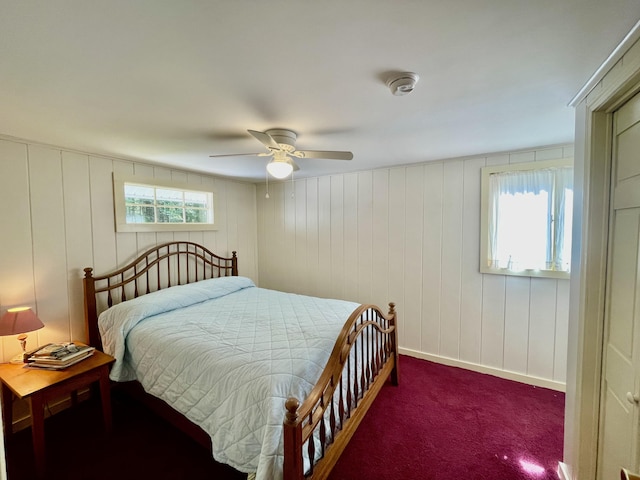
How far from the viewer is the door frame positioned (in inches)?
55.0

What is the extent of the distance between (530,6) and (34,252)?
3.43 m

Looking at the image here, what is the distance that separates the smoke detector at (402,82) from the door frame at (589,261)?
0.87 meters

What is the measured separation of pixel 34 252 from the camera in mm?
2242

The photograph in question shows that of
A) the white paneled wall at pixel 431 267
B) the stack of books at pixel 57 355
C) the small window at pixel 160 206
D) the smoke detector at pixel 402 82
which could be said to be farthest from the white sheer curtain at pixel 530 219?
the stack of books at pixel 57 355

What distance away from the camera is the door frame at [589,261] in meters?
1.40

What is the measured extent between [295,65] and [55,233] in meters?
2.53

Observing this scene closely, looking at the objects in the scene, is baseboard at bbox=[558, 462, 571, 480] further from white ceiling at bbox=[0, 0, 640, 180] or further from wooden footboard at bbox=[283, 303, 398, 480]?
white ceiling at bbox=[0, 0, 640, 180]

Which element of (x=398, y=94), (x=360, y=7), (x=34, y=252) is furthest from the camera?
(x=34, y=252)

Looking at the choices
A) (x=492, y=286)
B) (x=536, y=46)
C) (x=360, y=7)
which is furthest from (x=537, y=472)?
(x=360, y=7)

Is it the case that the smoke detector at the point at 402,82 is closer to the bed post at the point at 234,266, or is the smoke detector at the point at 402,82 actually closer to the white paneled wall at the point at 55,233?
the white paneled wall at the point at 55,233

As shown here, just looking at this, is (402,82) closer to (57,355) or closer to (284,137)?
(284,137)

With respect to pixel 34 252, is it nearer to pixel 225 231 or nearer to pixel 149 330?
pixel 149 330

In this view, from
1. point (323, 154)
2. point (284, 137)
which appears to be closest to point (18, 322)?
point (284, 137)

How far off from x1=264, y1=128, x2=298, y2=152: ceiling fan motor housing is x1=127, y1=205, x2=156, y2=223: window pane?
1.88 meters
